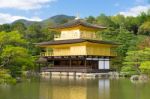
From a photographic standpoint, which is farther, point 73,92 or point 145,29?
point 145,29

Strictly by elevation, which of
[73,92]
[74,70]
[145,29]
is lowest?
[74,70]

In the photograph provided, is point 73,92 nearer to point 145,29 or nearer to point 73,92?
point 73,92

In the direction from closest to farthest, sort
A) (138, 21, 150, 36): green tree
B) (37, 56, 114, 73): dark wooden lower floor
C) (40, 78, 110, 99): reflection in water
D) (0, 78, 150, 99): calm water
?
(0, 78, 150, 99): calm water < (40, 78, 110, 99): reflection in water < (37, 56, 114, 73): dark wooden lower floor < (138, 21, 150, 36): green tree

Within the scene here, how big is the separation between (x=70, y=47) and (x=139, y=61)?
11253mm

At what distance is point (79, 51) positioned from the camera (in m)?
41.0

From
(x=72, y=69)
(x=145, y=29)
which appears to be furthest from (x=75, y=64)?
(x=145, y=29)

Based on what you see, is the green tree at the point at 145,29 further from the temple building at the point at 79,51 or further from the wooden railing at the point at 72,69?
the wooden railing at the point at 72,69

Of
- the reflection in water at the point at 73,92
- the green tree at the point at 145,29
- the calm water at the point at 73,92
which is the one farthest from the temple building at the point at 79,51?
the green tree at the point at 145,29

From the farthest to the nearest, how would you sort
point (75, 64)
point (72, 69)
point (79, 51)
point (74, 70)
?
1. point (75, 64)
2. point (79, 51)
3. point (72, 69)
4. point (74, 70)

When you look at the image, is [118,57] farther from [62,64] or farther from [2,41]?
[2,41]

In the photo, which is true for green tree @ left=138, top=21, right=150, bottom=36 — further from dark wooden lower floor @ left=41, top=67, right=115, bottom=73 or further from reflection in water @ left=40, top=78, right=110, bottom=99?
reflection in water @ left=40, top=78, right=110, bottom=99

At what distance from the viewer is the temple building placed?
40.4 m

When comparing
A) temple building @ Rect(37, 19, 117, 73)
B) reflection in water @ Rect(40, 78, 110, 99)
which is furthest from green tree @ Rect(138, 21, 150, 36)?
reflection in water @ Rect(40, 78, 110, 99)

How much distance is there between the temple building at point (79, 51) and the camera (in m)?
40.4
